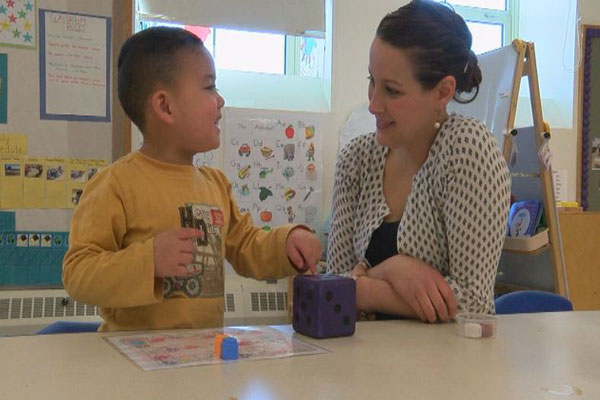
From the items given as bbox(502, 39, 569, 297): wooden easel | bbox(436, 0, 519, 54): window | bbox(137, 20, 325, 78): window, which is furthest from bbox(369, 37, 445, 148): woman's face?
bbox(436, 0, 519, 54): window

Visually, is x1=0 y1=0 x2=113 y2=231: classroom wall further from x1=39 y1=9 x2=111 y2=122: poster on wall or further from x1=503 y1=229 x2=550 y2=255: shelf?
x1=503 y1=229 x2=550 y2=255: shelf

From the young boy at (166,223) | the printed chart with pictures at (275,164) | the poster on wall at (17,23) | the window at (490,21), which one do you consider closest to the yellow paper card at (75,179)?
the poster on wall at (17,23)

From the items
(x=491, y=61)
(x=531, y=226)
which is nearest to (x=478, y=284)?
(x=531, y=226)

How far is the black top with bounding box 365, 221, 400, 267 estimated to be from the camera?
125cm

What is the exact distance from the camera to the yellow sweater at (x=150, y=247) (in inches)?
35.9

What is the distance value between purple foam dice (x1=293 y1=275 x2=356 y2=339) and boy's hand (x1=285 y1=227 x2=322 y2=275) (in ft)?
0.57

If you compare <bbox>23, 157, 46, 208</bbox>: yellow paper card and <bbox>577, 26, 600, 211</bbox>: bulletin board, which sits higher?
<bbox>577, 26, 600, 211</bbox>: bulletin board

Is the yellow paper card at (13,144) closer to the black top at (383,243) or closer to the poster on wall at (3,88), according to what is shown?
the poster on wall at (3,88)

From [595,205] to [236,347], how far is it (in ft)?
10.6

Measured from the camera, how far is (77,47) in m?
2.42

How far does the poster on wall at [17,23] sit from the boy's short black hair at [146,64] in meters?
1.34

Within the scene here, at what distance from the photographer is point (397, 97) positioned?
1238mm

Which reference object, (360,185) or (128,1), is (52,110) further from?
(360,185)

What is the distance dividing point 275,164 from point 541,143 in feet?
3.59
